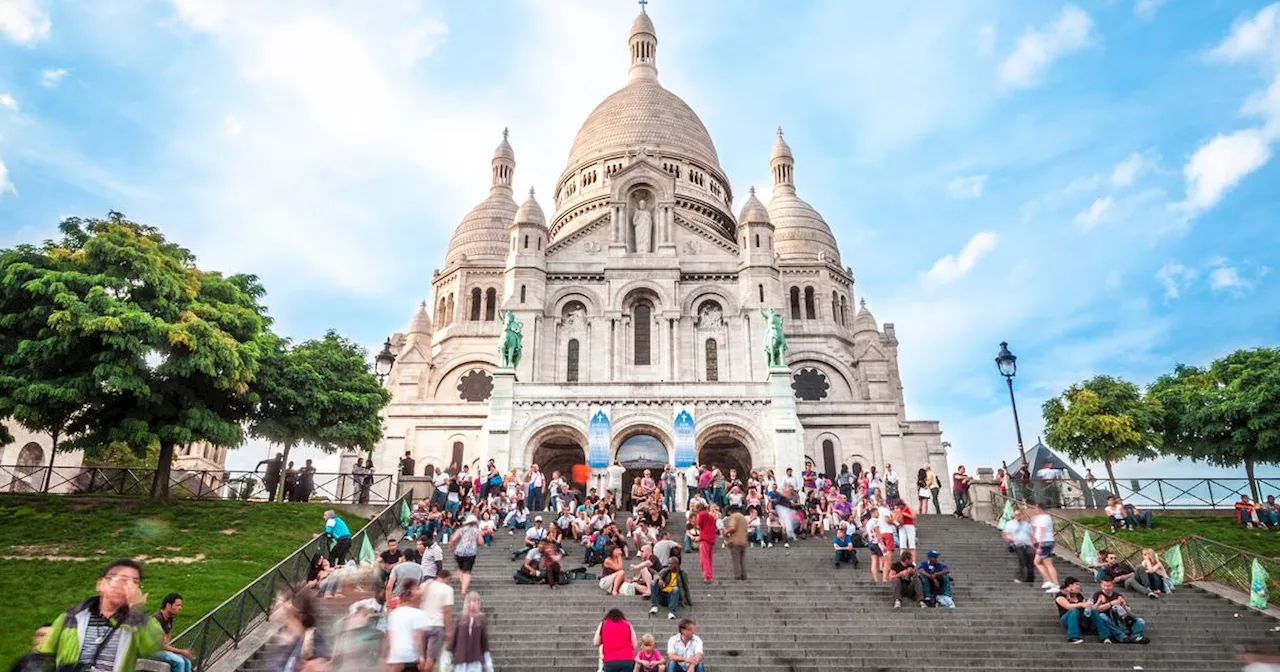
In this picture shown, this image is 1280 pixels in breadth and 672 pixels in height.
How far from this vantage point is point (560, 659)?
479 inches

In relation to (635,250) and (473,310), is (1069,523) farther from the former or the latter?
(473,310)

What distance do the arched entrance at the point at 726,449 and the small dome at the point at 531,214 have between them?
44.8 ft

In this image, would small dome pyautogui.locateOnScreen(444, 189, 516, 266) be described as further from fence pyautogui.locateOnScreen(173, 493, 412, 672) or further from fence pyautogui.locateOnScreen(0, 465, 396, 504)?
fence pyautogui.locateOnScreen(173, 493, 412, 672)

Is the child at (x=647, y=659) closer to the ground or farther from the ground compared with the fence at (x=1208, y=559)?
closer to the ground

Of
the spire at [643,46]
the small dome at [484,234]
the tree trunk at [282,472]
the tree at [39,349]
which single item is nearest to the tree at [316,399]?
the tree trunk at [282,472]

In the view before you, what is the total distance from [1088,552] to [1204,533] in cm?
645

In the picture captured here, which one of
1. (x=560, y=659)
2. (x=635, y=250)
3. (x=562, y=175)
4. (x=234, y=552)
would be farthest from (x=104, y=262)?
(x=562, y=175)

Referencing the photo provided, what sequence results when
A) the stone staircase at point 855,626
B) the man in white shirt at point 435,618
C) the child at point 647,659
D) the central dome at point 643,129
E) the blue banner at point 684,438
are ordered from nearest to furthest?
the man in white shirt at point 435,618 < the child at point 647,659 < the stone staircase at point 855,626 < the blue banner at point 684,438 < the central dome at point 643,129

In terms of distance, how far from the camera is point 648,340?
3656 cm

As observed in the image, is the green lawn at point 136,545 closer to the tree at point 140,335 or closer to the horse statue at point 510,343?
the tree at point 140,335

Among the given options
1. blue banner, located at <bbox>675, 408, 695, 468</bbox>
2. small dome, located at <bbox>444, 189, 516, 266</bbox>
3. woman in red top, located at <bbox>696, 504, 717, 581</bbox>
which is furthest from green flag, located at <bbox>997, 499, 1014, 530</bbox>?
small dome, located at <bbox>444, 189, 516, 266</bbox>

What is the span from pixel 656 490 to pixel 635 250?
19.0 meters

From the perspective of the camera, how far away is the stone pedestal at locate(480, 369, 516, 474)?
2950 cm

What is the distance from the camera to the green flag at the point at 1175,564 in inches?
621
